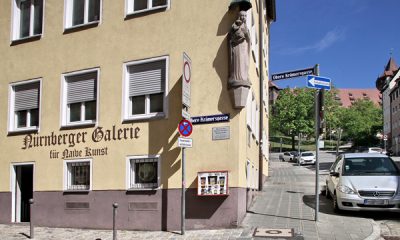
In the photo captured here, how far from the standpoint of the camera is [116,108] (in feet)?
44.4

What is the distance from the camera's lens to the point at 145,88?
13266 mm

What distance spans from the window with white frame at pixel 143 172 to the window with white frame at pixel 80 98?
1905 millimetres

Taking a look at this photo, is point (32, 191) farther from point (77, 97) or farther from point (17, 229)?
point (77, 97)

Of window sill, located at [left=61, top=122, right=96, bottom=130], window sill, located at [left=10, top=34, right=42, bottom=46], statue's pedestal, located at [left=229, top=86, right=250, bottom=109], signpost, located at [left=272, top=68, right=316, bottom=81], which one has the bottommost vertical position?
window sill, located at [left=61, top=122, right=96, bottom=130]

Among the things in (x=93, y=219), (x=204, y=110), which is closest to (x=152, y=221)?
(x=93, y=219)

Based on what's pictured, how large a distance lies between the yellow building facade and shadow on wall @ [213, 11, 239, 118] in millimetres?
Answer: 26

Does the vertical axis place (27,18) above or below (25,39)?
above

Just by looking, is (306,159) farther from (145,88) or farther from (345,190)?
(145,88)

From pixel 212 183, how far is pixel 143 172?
2280 mm

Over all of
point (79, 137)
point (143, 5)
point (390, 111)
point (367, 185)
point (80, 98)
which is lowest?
point (367, 185)

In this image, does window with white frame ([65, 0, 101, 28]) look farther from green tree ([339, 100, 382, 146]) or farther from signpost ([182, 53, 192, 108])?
green tree ([339, 100, 382, 146])

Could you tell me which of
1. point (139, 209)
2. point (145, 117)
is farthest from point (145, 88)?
point (139, 209)

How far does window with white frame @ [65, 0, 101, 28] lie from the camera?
1451 cm

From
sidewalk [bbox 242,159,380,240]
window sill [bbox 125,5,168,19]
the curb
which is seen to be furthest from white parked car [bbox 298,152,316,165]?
window sill [bbox 125,5,168,19]
